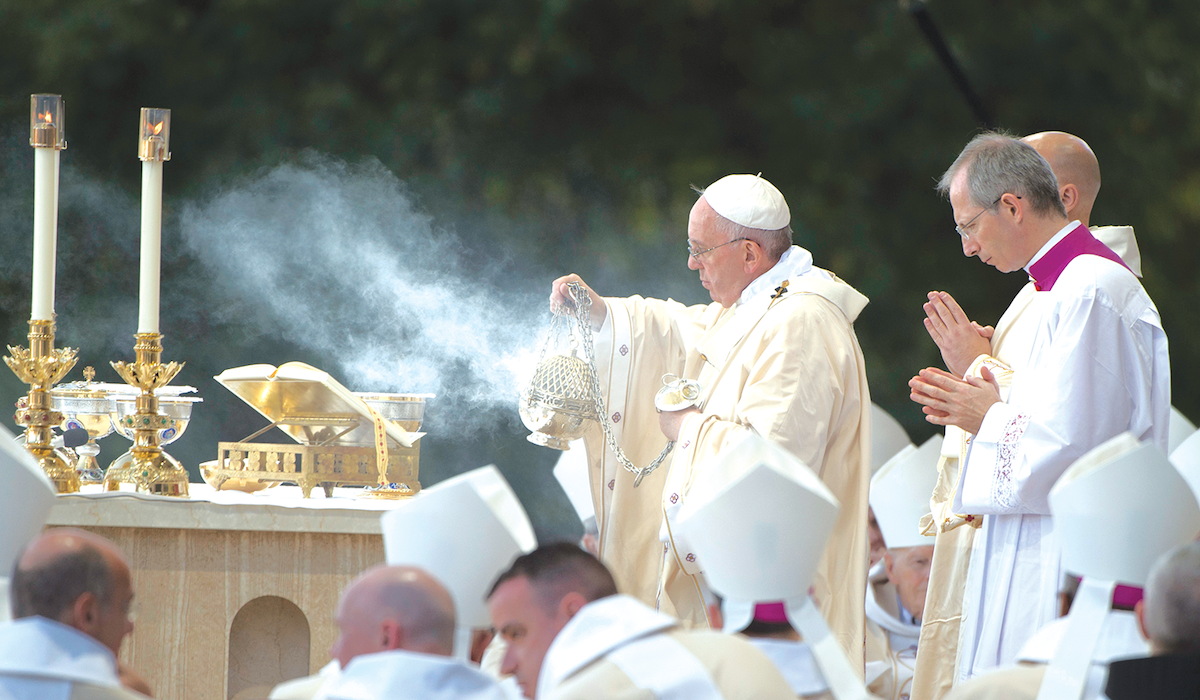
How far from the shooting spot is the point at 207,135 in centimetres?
613

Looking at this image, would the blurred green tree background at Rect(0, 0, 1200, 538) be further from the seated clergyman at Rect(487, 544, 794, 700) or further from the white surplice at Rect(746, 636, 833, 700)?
the white surplice at Rect(746, 636, 833, 700)

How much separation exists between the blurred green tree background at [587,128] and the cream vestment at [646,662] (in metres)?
4.36

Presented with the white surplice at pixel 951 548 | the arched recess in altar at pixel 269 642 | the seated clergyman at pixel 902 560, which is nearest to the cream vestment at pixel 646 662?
the white surplice at pixel 951 548

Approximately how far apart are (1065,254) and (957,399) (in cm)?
36

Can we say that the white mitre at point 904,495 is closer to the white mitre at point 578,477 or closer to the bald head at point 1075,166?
the white mitre at point 578,477

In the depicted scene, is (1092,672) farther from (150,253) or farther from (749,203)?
(150,253)

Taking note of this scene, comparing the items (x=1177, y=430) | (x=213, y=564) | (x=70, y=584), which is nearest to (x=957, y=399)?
(x=1177, y=430)

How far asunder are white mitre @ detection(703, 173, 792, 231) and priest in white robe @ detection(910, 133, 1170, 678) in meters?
0.53

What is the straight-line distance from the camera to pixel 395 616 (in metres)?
1.66

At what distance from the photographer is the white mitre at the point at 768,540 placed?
1794mm

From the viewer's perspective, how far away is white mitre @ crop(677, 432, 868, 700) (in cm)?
179

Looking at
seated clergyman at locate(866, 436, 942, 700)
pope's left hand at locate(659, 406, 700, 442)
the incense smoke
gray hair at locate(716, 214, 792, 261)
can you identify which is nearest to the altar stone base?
pope's left hand at locate(659, 406, 700, 442)

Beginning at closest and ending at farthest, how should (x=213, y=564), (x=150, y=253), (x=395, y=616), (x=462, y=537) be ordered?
(x=395, y=616) < (x=462, y=537) < (x=213, y=564) < (x=150, y=253)

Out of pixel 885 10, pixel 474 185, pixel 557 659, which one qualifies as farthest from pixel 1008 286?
pixel 557 659
